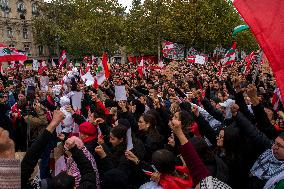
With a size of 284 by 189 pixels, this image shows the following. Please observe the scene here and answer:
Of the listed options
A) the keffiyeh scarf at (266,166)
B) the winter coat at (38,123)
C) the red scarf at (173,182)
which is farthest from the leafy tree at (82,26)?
the red scarf at (173,182)

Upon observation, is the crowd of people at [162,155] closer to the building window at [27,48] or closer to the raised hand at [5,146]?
the raised hand at [5,146]

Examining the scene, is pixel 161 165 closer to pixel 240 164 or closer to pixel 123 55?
pixel 240 164

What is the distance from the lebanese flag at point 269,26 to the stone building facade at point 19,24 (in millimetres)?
60299

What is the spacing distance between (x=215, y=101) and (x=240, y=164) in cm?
457

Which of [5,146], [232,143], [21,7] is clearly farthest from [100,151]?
[21,7]

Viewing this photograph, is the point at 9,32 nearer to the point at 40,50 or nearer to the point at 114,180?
the point at 40,50

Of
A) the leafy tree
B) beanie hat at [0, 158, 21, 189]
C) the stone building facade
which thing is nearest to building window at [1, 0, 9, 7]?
the stone building facade

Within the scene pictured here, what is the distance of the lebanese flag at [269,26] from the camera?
2.79m

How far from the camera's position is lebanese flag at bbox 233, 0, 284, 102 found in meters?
2.79

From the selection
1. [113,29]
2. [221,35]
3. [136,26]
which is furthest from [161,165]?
[113,29]

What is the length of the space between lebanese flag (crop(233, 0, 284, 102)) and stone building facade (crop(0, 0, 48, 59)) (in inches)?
2374

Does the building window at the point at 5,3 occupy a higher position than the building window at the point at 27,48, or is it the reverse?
the building window at the point at 5,3

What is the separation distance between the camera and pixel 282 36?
283cm

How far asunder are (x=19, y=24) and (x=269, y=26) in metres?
63.6
